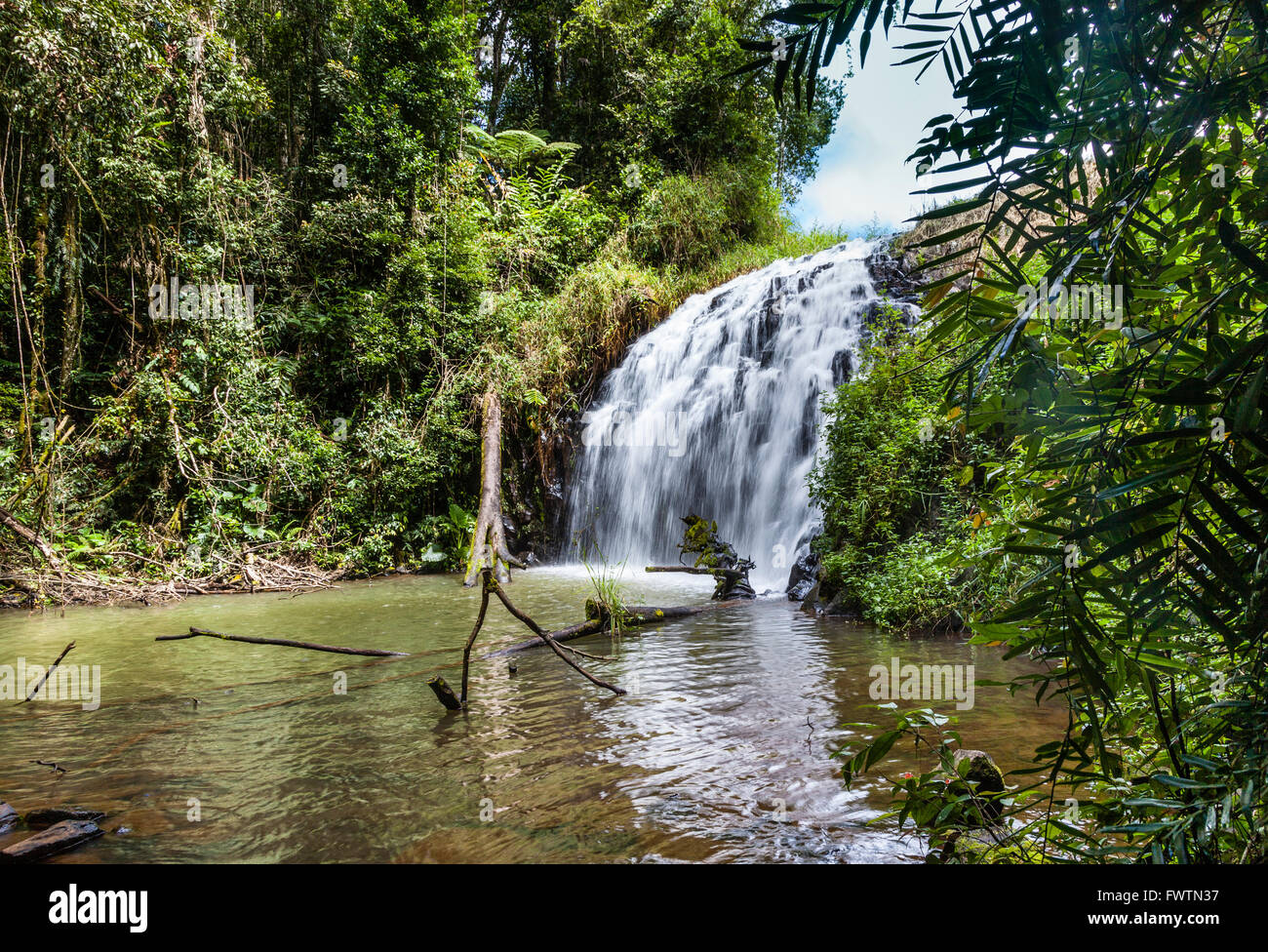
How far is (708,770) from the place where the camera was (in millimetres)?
3041

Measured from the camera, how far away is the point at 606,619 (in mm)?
5879

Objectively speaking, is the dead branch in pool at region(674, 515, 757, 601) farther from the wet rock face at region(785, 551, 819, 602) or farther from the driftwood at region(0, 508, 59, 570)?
the driftwood at region(0, 508, 59, 570)

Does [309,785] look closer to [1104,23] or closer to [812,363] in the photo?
[1104,23]

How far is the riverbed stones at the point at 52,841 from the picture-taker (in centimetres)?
230

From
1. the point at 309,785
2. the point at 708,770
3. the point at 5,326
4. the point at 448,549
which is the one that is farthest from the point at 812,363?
the point at 5,326

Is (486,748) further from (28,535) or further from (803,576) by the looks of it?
(28,535)

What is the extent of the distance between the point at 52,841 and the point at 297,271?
11.5m

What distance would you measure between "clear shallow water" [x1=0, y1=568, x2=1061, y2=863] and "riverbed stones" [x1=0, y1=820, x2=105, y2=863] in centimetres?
6

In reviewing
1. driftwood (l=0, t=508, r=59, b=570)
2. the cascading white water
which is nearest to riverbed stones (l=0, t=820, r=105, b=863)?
the cascading white water

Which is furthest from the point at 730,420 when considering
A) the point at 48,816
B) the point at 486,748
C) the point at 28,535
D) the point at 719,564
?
the point at 28,535

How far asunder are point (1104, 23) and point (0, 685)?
679 centimetres

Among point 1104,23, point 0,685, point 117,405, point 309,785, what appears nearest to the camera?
point 1104,23

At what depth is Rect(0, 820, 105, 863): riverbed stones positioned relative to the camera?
2303 millimetres

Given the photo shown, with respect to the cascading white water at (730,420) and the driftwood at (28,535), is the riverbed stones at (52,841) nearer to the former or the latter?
the cascading white water at (730,420)
